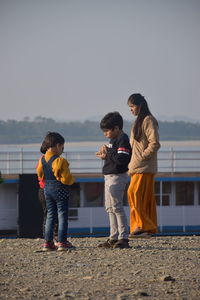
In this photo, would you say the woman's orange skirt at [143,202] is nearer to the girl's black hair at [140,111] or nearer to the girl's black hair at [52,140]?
the girl's black hair at [140,111]

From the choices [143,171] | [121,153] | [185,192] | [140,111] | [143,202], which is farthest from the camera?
[185,192]

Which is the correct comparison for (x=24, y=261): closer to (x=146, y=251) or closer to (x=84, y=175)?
(x=146, y=251)

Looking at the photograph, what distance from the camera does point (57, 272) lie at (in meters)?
8.12

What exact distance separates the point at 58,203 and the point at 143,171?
5.29 feet

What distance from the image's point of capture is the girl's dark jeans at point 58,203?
31.6 ft

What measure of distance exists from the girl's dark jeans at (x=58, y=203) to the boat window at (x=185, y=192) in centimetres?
1625

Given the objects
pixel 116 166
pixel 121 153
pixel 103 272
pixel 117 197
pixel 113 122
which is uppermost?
pixel 113 122

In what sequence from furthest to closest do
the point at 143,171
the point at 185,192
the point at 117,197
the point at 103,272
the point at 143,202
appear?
the point at 185,192 → the point at 143,202 → the point at 143,171 → the point at 117,197 → the point at 103,272

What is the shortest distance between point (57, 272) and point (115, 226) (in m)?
1.77

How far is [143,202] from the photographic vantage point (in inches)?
436

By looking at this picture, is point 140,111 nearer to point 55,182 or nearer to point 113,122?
point 113,122

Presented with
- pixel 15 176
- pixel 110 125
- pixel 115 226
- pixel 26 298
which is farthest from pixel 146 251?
pixel 15 176

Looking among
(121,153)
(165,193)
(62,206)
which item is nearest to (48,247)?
(62,206)

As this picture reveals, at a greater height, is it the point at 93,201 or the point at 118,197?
the point at 93,201
